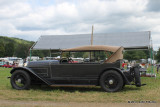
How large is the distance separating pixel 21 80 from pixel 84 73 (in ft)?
7.87

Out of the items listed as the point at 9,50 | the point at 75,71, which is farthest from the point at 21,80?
the point at 9,50

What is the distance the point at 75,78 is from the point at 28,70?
5.82 ft

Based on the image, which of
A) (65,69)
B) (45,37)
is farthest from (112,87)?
(45,37)

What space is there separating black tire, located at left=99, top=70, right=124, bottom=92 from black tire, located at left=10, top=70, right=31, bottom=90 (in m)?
2.69

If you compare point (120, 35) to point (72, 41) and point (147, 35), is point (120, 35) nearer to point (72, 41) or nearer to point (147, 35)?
point (147, 35)

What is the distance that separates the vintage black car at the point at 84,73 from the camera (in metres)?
6.92

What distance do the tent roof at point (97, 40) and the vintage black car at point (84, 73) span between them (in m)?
6.07

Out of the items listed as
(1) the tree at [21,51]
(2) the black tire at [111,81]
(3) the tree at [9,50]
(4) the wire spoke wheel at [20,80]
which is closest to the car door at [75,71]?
(2) the black tire at [111,81]

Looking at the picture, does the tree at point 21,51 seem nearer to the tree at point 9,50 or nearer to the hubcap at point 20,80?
the tree at point 9,50

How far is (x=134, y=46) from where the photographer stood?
41.8ft

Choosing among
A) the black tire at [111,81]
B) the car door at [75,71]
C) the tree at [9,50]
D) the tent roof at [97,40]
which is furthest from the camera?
the tree at [9,50]

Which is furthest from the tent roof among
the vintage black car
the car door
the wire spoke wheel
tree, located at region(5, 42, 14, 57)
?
tree, located at region(5, 42, 14, 57)

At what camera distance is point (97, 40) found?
1490 centimetres

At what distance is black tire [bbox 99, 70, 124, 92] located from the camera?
6.83 m
